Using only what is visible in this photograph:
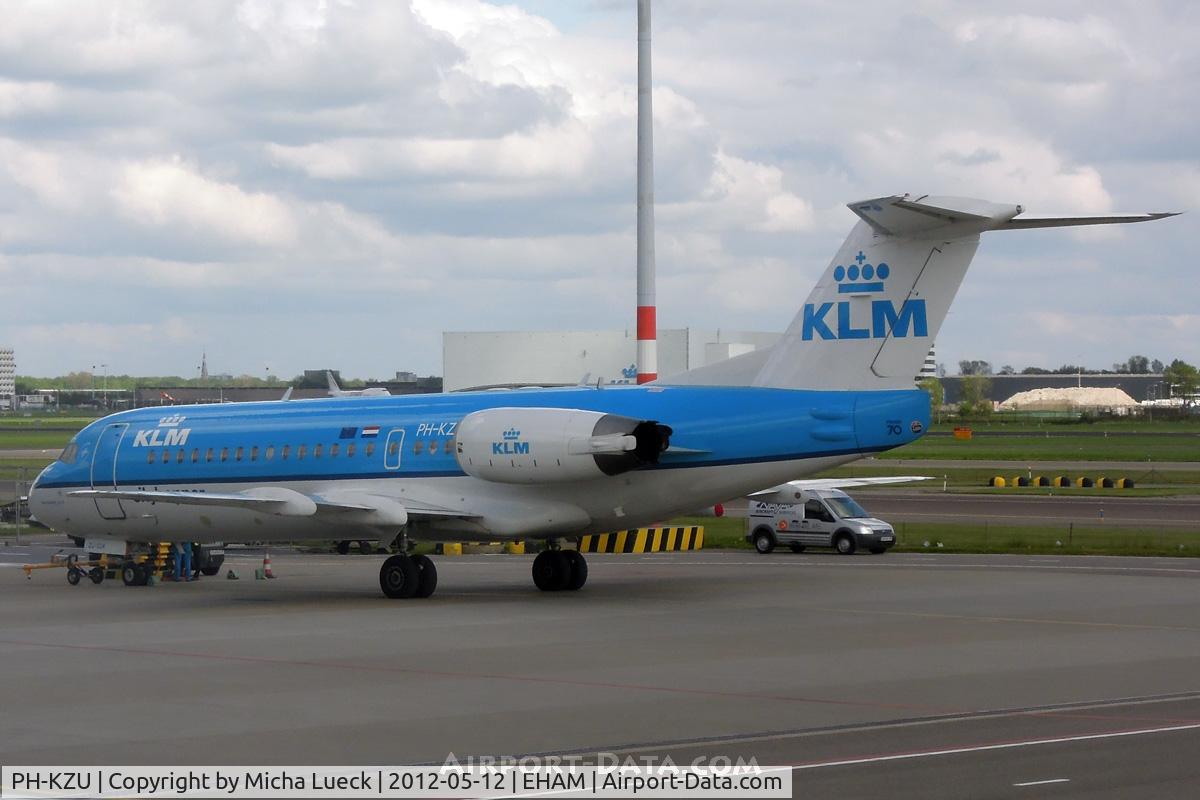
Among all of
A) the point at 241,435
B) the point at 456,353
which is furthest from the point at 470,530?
the point at 456,353

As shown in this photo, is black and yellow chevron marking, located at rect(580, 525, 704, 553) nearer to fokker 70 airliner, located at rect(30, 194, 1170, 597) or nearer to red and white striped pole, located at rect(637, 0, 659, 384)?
red and white striped pole, located at rect(637, 0, 659, 384)

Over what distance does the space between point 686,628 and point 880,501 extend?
3539cm

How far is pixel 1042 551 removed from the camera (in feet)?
124

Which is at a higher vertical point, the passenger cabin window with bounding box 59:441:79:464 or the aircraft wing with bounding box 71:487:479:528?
the passenger cabin window with bounding box 59:441:79:464

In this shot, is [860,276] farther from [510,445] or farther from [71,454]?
[71,454]

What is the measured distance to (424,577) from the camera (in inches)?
1119

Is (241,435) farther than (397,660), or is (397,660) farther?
(241,435)

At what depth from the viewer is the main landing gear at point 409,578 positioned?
2836 cm

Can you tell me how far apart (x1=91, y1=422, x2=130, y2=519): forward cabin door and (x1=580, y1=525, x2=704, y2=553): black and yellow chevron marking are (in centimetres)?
1064

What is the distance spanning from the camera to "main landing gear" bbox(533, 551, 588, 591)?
29.7 m

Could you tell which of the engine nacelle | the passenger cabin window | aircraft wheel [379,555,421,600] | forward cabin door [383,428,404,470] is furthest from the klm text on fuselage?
the passenger cabin window

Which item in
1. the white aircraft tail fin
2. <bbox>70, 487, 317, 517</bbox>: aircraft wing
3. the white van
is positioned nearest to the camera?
the white aircraft tail fin

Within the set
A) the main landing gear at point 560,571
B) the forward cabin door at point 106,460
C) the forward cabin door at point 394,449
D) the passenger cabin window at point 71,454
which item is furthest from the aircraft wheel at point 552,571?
the passenger cabin window at point 71,454

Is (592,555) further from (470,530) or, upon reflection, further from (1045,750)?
(1045,750)
